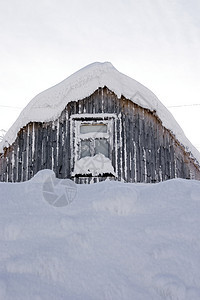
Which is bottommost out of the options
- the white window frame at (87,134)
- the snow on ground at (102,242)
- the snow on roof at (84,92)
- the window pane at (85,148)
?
the snow on ground at (102,242)

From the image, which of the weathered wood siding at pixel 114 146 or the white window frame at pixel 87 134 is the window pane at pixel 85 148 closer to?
the white window frame at pixel 87 134

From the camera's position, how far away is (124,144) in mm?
7590

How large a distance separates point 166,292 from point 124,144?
5.40 m

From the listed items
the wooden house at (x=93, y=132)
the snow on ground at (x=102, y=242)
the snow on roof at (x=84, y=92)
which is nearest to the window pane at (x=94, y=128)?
the wooden house at (x=93, y=132)

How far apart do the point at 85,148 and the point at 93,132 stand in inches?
16.2

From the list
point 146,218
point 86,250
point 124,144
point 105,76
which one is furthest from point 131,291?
point 105,76

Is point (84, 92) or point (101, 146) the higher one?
point (84, 92)

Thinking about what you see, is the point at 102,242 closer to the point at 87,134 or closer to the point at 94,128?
the point at 87,134

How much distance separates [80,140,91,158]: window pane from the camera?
7.61 m

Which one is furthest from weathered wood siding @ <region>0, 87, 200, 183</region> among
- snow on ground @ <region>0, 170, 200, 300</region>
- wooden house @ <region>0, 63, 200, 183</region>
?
snow on ground @ <region>0, 170, 200, 300</region>

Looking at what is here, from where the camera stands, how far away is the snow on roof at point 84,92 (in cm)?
774

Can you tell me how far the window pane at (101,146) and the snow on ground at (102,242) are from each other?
12.8 feet

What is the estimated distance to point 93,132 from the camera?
7.71 metres

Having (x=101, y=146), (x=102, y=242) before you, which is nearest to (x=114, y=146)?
(x=101, y=146)
